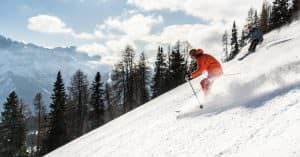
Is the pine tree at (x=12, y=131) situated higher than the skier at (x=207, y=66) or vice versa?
the skier at (x=207, y=66)

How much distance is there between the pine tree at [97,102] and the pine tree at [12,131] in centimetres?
1183

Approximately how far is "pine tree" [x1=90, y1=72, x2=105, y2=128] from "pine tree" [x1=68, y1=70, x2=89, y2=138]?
3.82 m

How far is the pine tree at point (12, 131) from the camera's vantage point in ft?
148

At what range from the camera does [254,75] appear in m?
11.3

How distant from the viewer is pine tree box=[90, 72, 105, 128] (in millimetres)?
53513

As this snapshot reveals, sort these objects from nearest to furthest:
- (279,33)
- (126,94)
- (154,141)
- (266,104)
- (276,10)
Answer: (266,104)
(154,141)
(279,33)
(276,10)
(126,94)

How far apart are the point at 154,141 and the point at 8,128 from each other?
142 ft

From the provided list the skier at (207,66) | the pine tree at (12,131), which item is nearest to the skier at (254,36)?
the skier at (207,66)

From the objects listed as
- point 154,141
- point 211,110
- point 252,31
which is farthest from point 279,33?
point 154,141

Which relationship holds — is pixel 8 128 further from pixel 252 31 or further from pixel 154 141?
pixel 154 141

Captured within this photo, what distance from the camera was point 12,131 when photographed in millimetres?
46750

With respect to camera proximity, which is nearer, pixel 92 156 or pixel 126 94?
pixel 92 156

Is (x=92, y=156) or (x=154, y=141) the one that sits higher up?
(x=154, y=141)

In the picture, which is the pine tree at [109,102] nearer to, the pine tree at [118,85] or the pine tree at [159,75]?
the pine tree at [118,85]
